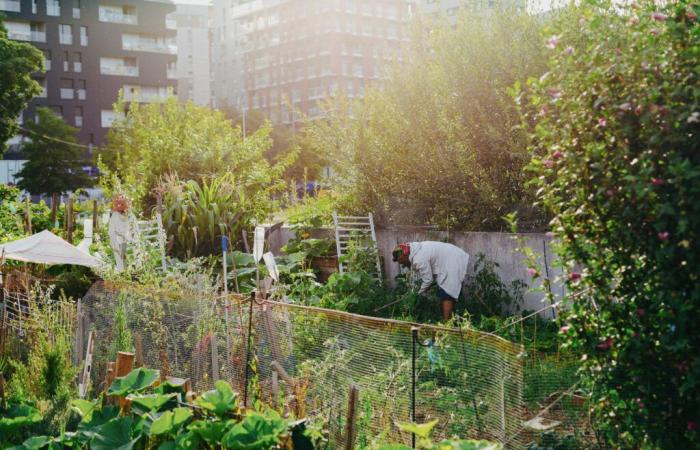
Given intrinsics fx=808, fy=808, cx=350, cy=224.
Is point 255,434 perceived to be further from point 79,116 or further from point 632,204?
point 79,116

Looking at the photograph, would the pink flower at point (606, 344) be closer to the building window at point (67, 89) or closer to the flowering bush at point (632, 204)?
the flowering bush at point (632, 204)

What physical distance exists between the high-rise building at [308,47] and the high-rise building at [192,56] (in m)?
9.22

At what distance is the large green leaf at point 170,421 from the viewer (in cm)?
475

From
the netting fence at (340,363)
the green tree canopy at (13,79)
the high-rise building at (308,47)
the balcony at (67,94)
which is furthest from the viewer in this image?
the high-rise building at (308,47)

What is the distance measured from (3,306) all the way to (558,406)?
7.07 metres

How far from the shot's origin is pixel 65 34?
6450 centimetres

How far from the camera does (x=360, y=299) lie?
1060 centimetres

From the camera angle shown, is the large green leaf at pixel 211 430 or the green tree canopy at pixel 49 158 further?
the green tree canopy at pixel 49 158

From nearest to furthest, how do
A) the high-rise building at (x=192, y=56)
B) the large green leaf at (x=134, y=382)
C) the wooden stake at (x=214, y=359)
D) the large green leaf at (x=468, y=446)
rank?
the large green leaf at (x=468, y=446), the large green leaf at (x=134, y=382), the wooden stake at (x=214, y=359), the high-rise building at (x=192, y=56)

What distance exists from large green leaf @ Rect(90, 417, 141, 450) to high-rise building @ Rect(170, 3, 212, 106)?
10213cm

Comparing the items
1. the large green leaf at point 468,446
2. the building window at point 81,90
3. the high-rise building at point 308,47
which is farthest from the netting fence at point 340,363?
the high-rise building at point 308,47

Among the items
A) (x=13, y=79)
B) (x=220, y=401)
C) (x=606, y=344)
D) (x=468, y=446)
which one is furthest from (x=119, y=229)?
(x=13, y=79)

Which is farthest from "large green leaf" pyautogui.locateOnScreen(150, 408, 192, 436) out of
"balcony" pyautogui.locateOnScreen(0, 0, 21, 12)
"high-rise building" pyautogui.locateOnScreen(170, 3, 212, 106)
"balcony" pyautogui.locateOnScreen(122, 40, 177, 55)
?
"high-rise building" pyautogui.locateOnScreen(170, 3, 212, 106)

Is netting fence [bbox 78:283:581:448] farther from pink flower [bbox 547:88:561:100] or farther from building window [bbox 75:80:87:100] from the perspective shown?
→ building window [bbox 75:80:87:100]
